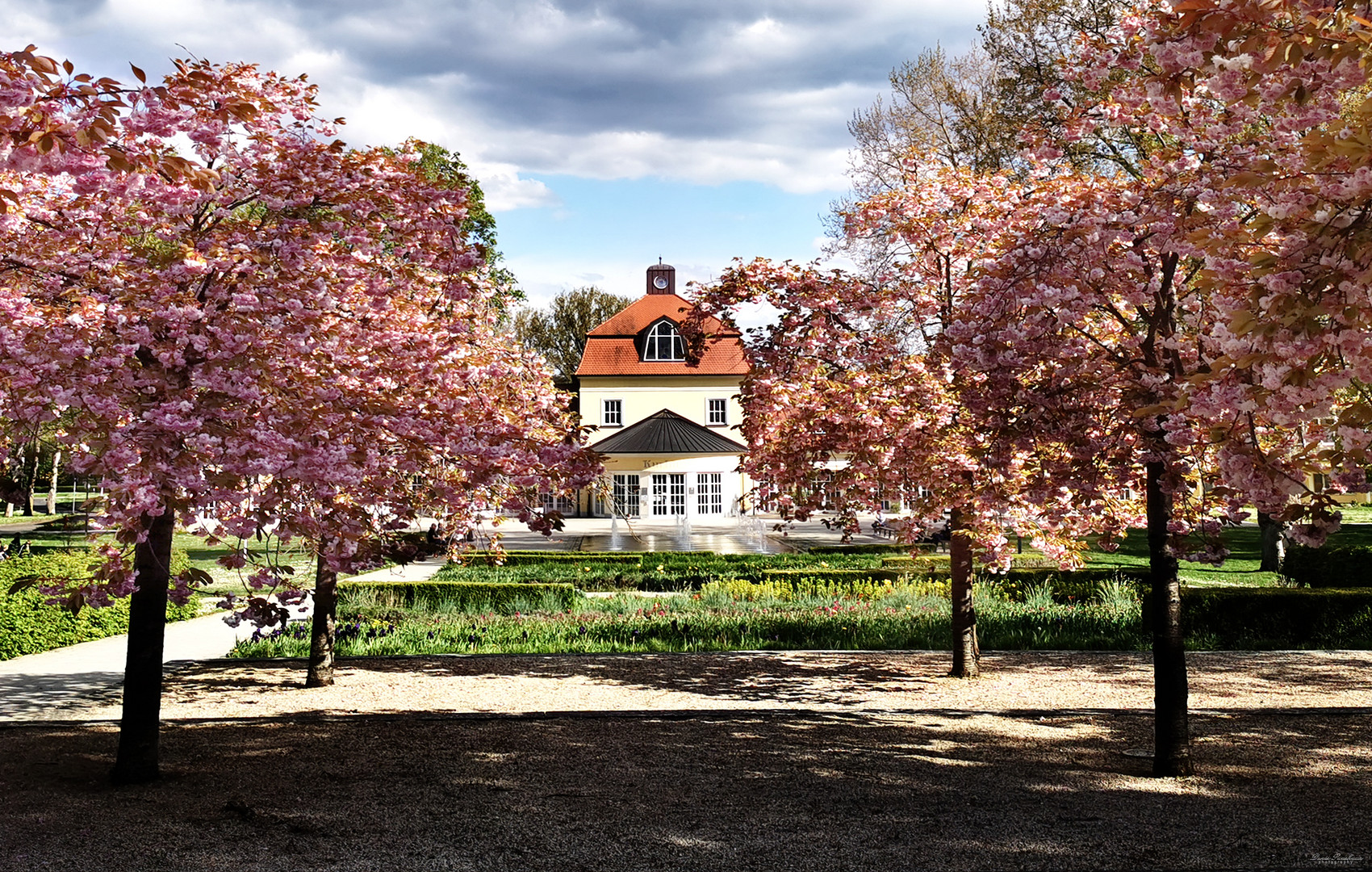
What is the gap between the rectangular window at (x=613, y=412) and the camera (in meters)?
42.5

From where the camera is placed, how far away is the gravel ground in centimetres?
509

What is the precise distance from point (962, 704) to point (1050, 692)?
3.24 feet

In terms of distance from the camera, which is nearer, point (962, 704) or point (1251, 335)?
point (1251, 335)

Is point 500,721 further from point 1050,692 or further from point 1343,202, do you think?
point 1343,202

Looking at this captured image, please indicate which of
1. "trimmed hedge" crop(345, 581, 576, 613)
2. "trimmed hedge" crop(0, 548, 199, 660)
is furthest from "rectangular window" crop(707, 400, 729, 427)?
"trimmed hedge" crop(0, 548, 199, 660)

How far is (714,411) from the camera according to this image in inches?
1687

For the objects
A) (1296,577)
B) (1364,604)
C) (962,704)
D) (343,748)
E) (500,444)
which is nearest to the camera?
(500,444)

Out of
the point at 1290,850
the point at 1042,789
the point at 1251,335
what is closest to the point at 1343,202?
the point at 1251,335

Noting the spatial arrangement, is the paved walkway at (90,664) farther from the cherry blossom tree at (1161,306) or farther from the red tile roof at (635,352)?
the red tile roof at (635,352)

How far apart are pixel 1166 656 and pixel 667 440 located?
32.3 m

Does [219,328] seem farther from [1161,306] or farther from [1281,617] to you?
[1281,617]

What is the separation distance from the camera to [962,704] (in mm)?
8594

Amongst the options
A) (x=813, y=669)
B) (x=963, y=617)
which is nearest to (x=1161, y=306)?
(x=963, y=617)

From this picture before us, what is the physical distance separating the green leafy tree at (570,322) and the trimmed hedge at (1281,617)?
4271 cm
